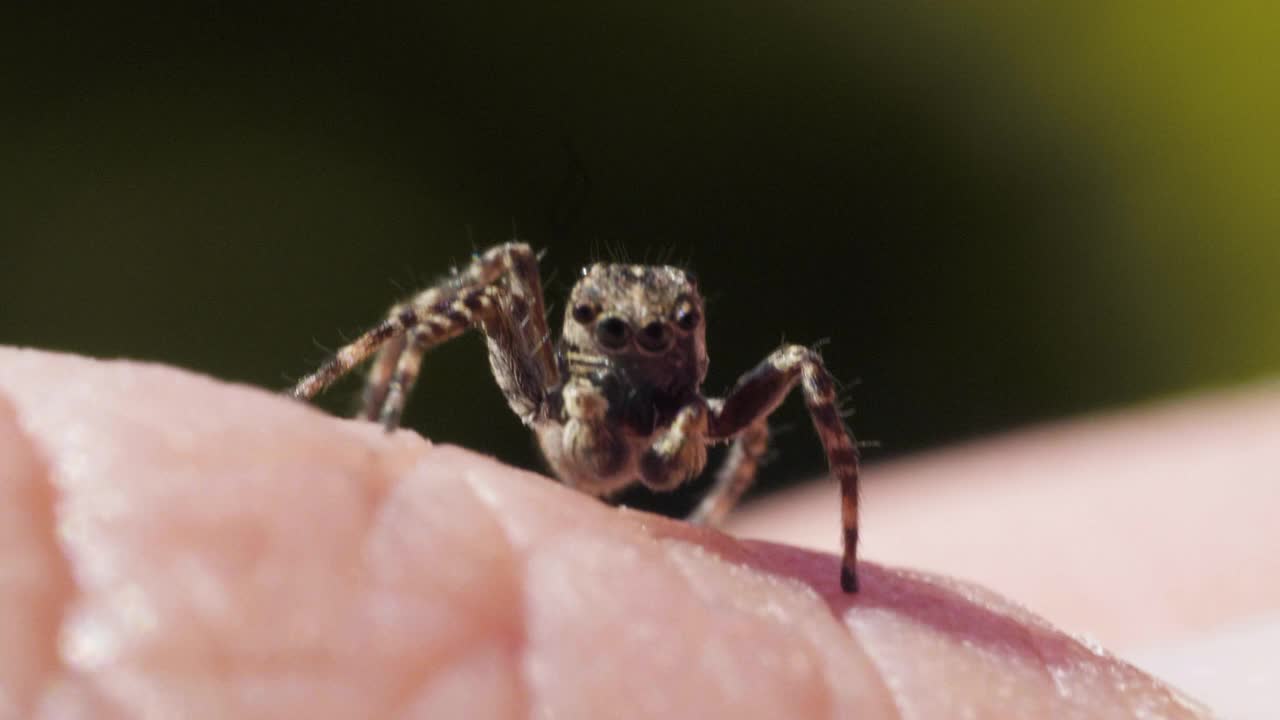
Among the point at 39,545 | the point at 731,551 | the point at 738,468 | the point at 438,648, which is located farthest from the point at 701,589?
the point at 738,468

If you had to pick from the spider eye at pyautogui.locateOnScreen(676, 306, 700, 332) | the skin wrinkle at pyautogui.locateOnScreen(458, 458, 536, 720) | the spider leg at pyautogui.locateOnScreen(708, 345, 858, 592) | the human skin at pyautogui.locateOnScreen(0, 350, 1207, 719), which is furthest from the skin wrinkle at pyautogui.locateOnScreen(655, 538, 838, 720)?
the spider eye at pyautogui.locateOnScreen(676, 306, 700, 332)

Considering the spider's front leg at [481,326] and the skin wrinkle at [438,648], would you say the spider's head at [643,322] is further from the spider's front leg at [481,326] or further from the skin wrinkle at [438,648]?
the skin wrinkle at [438,648]

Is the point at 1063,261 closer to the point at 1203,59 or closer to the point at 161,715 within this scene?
the point at 1203,59

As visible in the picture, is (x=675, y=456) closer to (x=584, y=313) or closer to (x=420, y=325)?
(x=584, y=313)

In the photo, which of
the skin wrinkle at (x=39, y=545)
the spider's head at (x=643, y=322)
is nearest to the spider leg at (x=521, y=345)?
the spider's head at (x=643, y=322)

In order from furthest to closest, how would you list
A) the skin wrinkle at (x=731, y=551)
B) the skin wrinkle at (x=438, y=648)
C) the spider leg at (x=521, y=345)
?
the spider leg at (x=521, y=345)
the skin wrinkle at (x=731, y=551)
the skin wrinkle at (x=438, y=648)

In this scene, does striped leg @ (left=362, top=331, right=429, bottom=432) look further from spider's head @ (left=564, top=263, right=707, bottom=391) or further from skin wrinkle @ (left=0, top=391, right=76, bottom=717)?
skin wrinkle @ (left=0, top=391, right=76, bottom=717)
